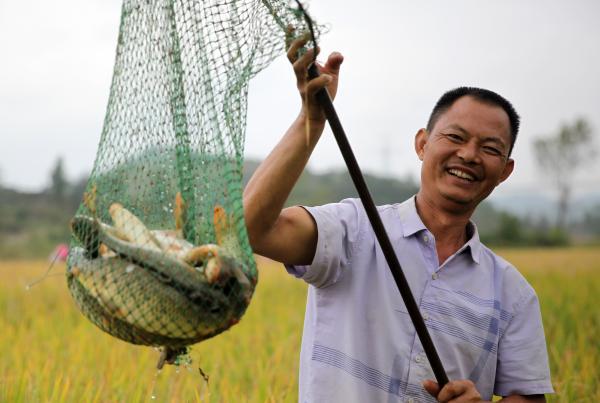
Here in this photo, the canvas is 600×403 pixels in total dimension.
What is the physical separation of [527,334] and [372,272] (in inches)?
20.0

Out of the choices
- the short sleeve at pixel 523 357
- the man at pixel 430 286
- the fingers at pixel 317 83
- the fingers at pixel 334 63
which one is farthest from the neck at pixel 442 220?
the fingers at pixel 317 83

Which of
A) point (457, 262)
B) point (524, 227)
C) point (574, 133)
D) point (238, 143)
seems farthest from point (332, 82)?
point (574, 133)

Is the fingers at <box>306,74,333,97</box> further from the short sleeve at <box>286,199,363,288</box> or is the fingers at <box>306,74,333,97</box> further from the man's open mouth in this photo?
the man's open mouth

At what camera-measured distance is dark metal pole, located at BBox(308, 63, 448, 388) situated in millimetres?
1523

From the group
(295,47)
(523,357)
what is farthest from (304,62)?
(523,357)

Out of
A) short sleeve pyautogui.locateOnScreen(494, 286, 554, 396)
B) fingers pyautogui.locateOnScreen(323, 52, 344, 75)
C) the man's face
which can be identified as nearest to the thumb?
short sleeve pyautogui.locateOnScreen(494, 286, 554, 396)

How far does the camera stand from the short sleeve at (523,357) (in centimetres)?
202

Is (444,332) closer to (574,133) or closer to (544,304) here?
(544,304)

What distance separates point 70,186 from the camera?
33469 mm

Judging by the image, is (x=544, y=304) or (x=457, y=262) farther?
(x=544, y=304)

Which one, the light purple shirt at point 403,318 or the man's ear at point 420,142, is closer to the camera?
the light purple shirt at point 403,318

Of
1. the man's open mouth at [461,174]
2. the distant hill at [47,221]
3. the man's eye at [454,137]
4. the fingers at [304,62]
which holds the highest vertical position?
the fingers at [304,62]

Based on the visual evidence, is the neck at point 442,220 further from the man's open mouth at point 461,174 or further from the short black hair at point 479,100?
the short black hair at point 479,100

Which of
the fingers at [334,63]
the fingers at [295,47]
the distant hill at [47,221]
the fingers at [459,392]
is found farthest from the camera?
the distant hill at [47,221]
